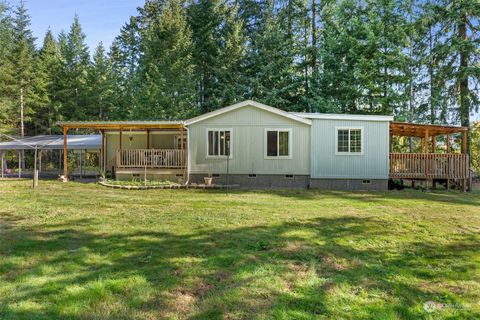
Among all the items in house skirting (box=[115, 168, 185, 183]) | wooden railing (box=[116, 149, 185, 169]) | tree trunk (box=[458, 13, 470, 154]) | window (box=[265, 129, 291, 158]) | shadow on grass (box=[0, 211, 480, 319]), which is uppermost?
tree trunk (box=[458, 13, 470, 154])

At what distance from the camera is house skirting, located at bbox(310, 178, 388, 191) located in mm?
13930

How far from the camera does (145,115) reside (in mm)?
25250

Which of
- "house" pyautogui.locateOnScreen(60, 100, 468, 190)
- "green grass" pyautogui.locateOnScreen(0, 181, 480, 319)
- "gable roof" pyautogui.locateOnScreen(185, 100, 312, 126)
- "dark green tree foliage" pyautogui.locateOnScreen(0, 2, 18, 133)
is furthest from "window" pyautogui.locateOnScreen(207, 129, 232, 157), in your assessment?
"dark green tree foliage" pyautogui.locateOnScreen(0, 2, 18, 133)

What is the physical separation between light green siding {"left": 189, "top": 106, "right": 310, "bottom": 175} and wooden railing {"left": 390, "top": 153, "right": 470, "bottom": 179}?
156 inches

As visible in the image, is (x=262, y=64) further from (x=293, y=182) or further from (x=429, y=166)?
(x=429, y=166)

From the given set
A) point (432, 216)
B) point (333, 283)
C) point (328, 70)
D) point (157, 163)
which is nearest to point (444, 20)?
point (328, 70)

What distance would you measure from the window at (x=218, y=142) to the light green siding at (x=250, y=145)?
183 millimetres

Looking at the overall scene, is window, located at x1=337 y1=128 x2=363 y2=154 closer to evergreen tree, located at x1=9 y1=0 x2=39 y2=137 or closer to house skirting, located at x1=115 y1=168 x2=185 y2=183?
house skirting, located at x1=115 y1=168 x2=185 y2=183

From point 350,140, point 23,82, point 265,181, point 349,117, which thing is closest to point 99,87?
point 23,82

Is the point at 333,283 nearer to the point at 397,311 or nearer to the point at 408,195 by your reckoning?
the point at 397,311

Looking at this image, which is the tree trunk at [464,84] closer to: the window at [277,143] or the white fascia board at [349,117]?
the white fascia board at [349,117]

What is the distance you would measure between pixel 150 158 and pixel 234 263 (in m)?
11.7

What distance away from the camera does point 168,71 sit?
26094 mm

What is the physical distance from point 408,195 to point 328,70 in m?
13.3
